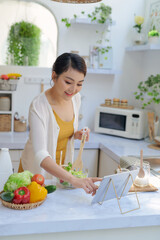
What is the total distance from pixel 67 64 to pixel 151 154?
4.25 ft

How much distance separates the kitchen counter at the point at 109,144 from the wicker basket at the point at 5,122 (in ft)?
0.30

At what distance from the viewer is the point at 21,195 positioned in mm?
1331

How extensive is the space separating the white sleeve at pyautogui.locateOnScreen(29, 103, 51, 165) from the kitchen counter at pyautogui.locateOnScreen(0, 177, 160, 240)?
0.22 metres

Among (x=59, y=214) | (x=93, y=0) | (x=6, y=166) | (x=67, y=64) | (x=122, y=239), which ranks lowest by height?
(x=122, y=239)

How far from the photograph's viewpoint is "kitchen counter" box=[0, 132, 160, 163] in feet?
9.08

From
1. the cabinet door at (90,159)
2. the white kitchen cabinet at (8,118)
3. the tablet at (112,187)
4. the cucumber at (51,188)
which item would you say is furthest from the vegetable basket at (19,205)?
the white kitchen cabinet at (8,118)

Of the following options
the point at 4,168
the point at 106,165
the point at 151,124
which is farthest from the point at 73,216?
the point at 151,124

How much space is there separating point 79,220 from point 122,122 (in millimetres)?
2103

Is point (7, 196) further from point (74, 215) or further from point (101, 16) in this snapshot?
point (101, 16)

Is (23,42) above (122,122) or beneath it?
above

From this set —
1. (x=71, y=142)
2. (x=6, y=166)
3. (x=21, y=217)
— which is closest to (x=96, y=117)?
(x=71, y=142)

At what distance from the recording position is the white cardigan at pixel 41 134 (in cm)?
166

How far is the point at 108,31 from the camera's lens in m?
3.53

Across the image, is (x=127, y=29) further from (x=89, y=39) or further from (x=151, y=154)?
(x=151, y=154)
